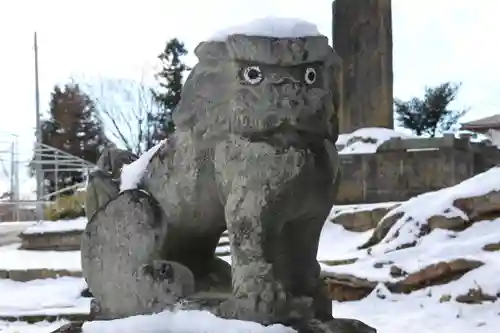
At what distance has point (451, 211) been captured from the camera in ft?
25.6

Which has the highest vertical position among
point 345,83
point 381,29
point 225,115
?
point 381,29

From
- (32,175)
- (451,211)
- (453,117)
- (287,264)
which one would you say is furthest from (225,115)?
(453,117)

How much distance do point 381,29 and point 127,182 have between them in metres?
13.0

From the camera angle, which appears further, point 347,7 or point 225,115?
point 347,7

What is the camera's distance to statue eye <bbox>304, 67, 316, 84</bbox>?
8.66ft

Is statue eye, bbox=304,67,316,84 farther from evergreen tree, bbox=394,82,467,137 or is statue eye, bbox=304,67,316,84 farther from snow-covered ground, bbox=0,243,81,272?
evergreen tree, bbox=394,82,467,137

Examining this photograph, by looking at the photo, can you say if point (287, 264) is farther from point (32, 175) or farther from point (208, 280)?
point (32, 175)

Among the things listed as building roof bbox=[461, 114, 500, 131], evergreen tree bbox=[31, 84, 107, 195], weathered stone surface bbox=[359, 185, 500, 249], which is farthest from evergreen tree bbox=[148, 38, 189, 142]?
weathered stone surface bbox=[359, 185, 500, 249]

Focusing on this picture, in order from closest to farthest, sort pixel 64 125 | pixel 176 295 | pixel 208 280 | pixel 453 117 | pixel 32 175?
pixel 176 295, pixel 208 280, pixel 32 175, pixel 453 117, pixel 64 125

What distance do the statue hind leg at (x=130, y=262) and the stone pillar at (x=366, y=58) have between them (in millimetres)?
12751

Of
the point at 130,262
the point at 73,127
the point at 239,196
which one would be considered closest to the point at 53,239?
the point at 130,262

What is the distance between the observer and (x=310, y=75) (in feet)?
8.69

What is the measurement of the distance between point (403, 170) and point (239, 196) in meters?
10.5

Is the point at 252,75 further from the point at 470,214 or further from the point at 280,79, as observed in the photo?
the point at 470,214
